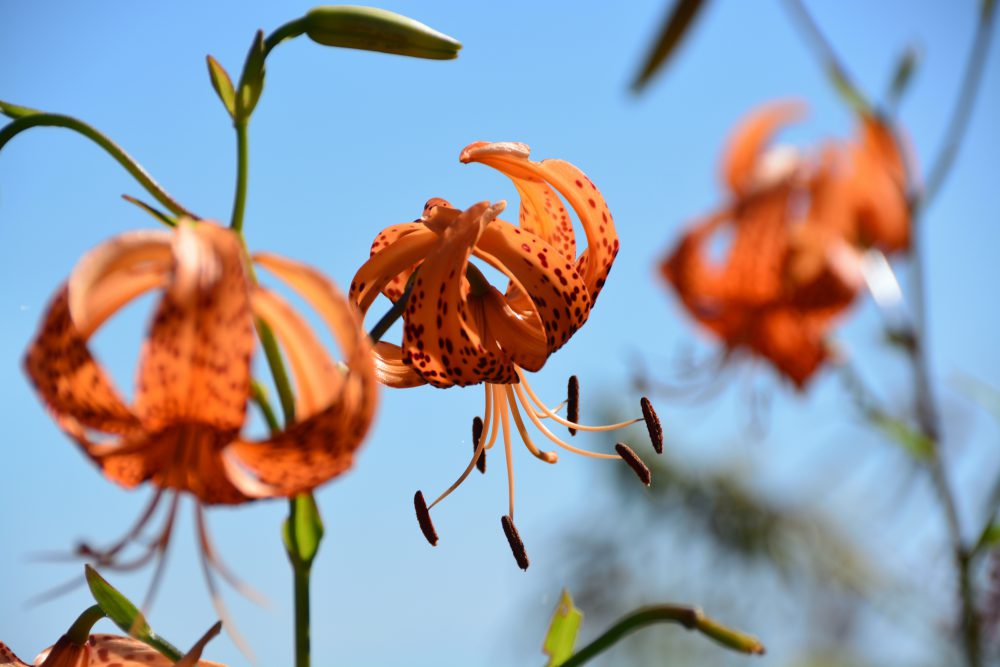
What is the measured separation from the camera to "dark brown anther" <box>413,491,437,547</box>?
1.04 m

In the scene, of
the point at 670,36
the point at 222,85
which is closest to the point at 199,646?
the point at 222,85

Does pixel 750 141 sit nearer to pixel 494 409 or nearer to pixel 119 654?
pixel 494 409

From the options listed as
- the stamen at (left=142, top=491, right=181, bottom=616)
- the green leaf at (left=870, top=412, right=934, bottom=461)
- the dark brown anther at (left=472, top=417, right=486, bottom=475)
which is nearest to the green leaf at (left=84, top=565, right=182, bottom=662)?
the stamen at (left=142, top=491, right=181, bottom=616)

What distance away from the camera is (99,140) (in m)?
0.89

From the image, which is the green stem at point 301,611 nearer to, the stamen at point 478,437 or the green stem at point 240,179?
the green stem at point 240,179

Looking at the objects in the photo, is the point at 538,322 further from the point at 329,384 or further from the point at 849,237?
the point at 849,237

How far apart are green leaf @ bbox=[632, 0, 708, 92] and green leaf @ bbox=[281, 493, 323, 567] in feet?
1.67

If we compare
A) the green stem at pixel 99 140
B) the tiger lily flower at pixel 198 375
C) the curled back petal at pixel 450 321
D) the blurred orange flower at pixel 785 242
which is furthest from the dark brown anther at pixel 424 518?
the blurred orange flower at pixel 785 242

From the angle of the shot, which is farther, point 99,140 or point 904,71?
point 904,71

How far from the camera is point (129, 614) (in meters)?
0.88

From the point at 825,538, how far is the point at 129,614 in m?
7.48

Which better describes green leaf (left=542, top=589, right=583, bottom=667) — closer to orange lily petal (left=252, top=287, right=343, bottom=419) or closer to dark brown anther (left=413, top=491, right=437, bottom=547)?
dark brown anther (left=413, top=491, right=437, bottom=547)

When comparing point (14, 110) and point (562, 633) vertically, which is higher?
point (14, 110)

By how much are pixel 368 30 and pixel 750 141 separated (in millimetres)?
2309
